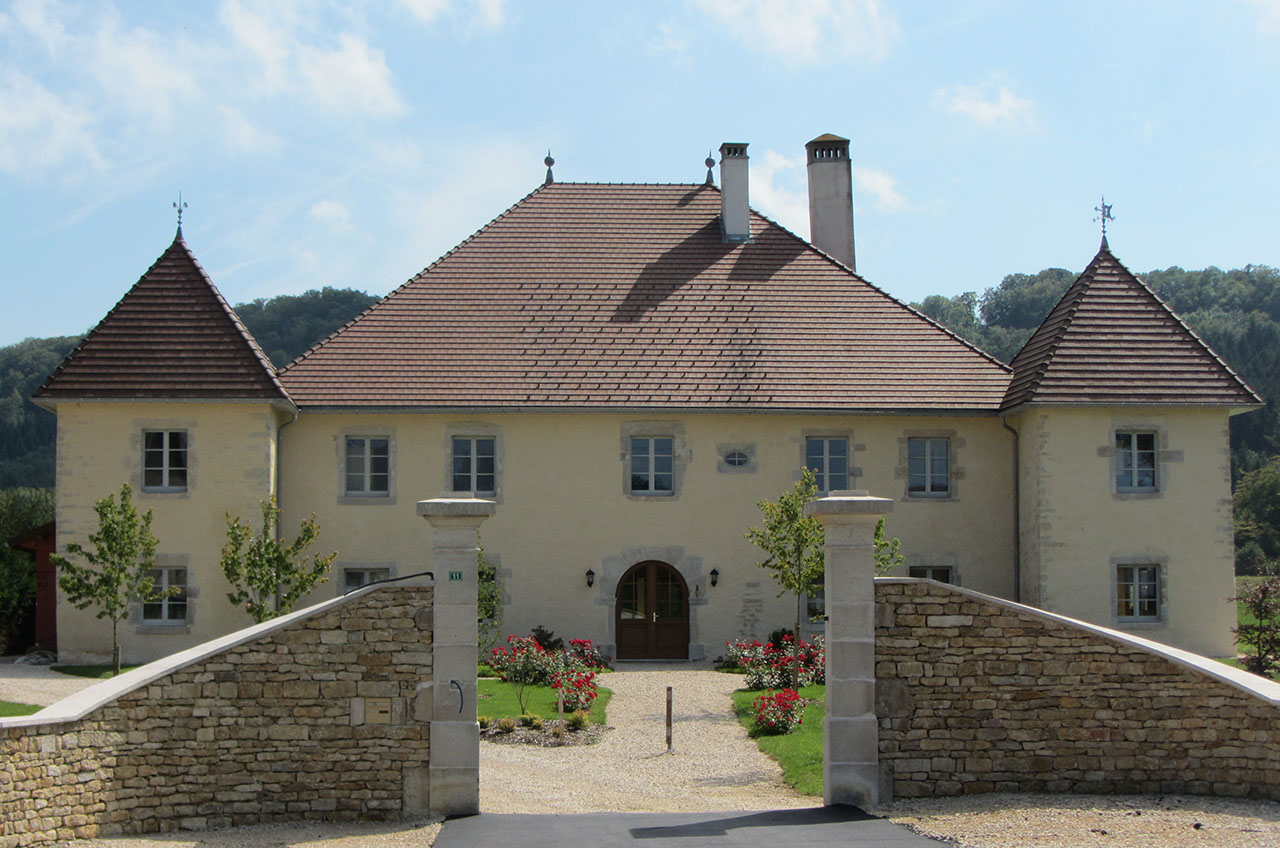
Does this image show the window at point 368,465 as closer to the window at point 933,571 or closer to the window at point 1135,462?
the window at point 933,571

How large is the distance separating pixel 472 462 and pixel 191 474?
4902 millimetres

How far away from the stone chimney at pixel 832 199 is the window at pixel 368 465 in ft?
37.5

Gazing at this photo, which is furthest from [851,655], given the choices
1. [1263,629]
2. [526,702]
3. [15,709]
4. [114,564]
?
[114,564]

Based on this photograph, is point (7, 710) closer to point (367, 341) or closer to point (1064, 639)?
point (367, 341)

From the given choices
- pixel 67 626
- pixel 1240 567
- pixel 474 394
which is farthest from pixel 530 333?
pixel 1240 567

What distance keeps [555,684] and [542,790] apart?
519 cm

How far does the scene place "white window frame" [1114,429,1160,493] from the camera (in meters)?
22.2

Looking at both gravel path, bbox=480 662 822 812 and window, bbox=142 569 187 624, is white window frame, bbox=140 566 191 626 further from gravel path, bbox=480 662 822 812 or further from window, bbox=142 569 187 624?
gravel path, bbox=480 662 822 812

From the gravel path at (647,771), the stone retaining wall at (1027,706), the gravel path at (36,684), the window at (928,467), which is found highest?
the window at (928,467)

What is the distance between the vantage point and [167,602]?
71.1 ft

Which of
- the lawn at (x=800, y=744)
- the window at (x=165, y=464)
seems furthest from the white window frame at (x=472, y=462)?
the lawn at (x=800, y=744)

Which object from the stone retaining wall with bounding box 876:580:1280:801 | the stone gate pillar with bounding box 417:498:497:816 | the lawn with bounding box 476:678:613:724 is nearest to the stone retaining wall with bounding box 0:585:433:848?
the stone gate pillar with bounding box 417:498:497:816

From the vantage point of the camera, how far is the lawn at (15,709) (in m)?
15.6

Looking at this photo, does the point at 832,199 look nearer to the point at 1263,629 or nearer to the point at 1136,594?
the point at 1136,594
